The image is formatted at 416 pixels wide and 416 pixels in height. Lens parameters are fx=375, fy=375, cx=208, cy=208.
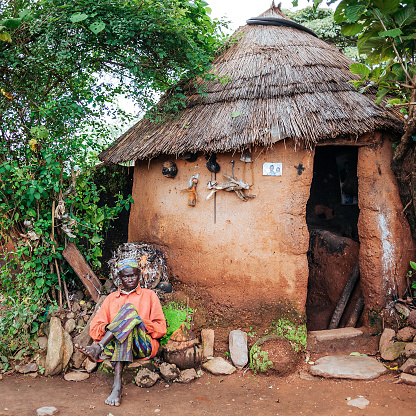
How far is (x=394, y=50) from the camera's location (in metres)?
3.88

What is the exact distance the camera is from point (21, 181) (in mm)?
4305

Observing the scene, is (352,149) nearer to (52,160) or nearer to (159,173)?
(159,173)

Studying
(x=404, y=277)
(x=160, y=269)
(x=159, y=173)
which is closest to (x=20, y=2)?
(x=159, y=173)

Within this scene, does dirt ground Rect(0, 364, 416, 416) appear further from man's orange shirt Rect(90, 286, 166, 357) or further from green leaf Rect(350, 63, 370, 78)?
green leaf Rect(350, 63, 370, 78)

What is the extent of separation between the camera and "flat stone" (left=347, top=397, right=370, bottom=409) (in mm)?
3307

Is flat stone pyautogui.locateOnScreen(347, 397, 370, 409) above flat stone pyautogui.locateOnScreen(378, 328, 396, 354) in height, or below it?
below

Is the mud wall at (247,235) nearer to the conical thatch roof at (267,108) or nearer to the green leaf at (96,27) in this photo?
the conical thatch roof at (267,108)

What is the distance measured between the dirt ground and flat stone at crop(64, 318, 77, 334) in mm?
556

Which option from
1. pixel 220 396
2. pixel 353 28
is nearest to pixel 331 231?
pixel 353 28

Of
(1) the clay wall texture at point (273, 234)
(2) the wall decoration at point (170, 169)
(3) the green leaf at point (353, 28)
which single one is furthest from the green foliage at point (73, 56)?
(3) the green leaf at point (353, 28)

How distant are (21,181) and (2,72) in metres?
1.42

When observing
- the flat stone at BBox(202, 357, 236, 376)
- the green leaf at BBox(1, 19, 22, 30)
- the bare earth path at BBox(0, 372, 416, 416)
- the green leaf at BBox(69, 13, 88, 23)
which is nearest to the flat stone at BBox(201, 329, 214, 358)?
the flat stone at BBox(202, 357, 236, 376)

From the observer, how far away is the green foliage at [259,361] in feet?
13.1

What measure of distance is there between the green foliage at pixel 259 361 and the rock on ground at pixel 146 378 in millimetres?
1047
